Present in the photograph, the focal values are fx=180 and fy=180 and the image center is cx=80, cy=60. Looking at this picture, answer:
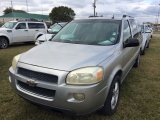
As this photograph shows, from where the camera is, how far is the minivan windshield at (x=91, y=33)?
356cm

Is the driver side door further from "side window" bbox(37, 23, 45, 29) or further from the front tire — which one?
the front tire

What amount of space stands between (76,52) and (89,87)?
79 centimetres

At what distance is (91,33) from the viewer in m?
3.75

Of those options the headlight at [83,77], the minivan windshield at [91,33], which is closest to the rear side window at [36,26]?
the minivan windshield at [91,33]

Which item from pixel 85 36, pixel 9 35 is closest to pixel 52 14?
pixel 9 35

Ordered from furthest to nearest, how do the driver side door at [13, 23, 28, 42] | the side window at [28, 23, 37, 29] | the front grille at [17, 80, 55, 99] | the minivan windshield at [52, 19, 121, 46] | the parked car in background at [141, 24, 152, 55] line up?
the side window at [28, 23, 37, 29] → the driver side door at [13, 23, 28, 42] → the parked car in background at [141, 24, 152, 55] → the minivan windshield at [52, 19, 121, 46] → the front grille at [17, 80, 55, 99]

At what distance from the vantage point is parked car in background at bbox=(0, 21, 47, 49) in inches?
433

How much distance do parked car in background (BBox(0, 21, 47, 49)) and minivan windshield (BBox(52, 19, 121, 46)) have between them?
26.0ft

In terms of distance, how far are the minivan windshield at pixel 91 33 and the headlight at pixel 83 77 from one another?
3.53 feet

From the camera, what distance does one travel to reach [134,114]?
3.25 meters

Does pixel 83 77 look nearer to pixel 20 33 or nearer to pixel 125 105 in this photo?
pixel 125 105

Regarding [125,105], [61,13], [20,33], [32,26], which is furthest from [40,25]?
[61,13]

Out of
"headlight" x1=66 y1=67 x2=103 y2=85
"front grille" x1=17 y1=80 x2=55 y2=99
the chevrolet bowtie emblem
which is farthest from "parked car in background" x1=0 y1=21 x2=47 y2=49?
"headlight" x1=66 y1=67 x2=103 y2=85

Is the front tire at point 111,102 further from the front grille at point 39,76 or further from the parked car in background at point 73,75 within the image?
the front grille at point 39,76
